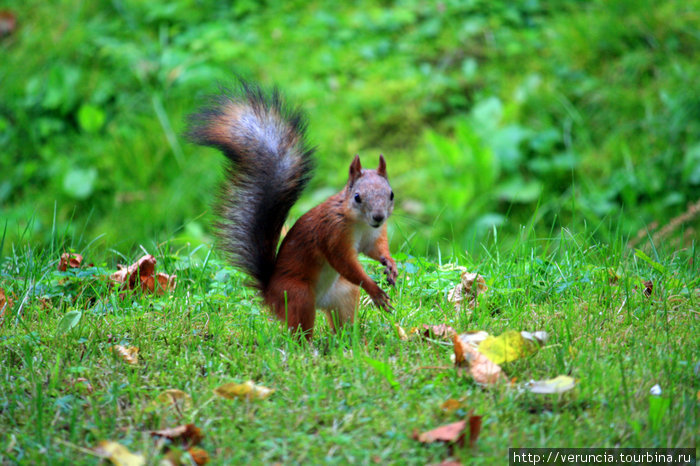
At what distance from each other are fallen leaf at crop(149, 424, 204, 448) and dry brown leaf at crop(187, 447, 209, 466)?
0.16 ft

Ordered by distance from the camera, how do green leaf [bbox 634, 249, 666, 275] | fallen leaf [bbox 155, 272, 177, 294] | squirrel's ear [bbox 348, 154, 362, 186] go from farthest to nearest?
fallen leaf [bbox 155, 272, 177, 294]
green leaf [bbox 634, 249, 666, 275]
squirrel's ear [bbox 348, 154, 362, 186]

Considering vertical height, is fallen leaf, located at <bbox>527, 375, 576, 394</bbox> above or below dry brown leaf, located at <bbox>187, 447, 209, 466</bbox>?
above

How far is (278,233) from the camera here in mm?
2262

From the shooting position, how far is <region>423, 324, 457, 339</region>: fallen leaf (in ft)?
6.44

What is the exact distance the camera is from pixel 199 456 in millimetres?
1439

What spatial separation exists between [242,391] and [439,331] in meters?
0.60

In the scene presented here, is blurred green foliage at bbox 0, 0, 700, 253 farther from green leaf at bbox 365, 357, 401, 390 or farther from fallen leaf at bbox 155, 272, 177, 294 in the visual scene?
green leaf at bbox 365, 357, 401, 390

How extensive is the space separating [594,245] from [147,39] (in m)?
4.38

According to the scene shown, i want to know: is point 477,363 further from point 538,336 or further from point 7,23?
point 7,23

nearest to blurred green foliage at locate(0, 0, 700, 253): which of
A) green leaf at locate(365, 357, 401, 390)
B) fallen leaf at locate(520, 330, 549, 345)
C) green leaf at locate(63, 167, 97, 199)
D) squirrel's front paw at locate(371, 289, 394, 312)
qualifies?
green leaf at locate(63, 167, 97, 199)

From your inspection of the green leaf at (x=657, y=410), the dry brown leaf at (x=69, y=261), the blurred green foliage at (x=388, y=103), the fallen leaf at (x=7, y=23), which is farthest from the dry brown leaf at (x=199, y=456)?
the fallen leaf at (x=7, y=23)

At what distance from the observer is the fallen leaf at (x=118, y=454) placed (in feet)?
4.61

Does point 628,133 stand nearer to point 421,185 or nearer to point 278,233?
point 421,185

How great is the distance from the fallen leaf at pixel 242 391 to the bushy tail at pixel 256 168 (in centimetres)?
57
